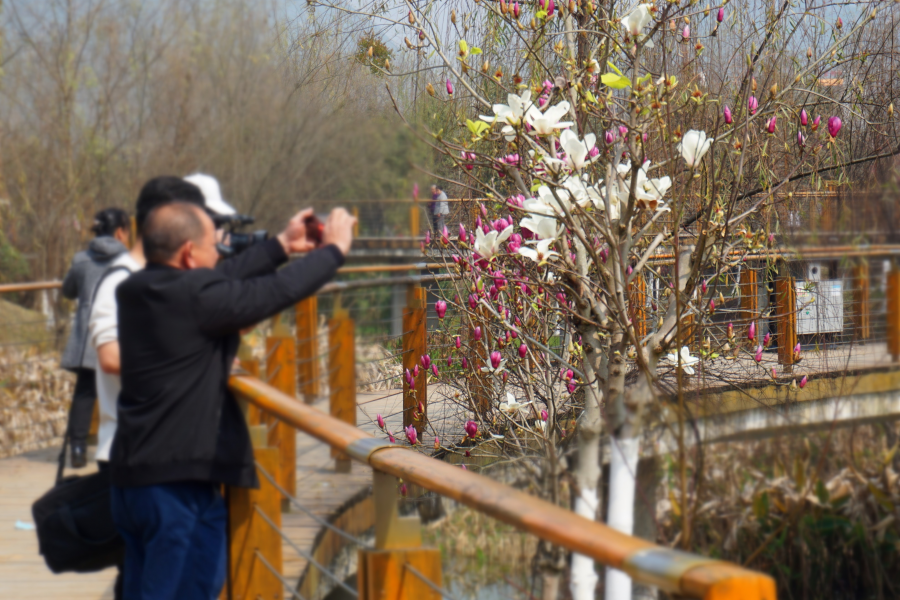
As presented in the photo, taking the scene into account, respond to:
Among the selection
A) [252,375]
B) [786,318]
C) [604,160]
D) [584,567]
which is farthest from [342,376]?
[786,318]

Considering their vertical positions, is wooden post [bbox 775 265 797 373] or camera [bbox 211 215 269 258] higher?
camera [bbox 211 215 269 258]

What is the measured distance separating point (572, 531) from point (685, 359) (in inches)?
52.1

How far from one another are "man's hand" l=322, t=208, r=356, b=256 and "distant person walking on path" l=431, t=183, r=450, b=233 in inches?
20.7

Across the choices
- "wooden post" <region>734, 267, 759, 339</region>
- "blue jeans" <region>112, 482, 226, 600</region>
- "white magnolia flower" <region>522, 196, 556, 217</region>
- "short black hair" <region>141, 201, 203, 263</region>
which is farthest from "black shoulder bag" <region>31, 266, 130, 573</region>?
"wooden post" <region>734, 267, 759, 339</region>

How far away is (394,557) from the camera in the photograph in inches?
45.2

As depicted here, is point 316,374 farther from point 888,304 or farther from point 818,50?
point 818,50

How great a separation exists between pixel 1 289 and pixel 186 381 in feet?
11.0

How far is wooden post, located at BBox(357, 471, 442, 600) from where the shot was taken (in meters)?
1.13

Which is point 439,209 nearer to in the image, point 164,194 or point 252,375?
point 252,375

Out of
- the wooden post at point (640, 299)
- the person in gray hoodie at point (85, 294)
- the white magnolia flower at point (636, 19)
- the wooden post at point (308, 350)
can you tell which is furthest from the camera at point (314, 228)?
A: the person in gray hoodie at point (85, 294)

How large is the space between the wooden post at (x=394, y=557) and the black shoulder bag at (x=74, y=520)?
2.78 feet

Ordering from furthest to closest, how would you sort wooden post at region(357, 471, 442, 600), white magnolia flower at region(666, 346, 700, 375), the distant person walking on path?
the distant person walking on path < white magnolia flower at region(666, 346, 700, 375) < wooden post at region(357, 471, 442, 600)

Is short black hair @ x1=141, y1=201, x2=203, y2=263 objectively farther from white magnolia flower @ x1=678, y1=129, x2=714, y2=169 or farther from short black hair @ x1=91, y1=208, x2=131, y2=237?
short black hair @ x1=91, y1=208, x2=131, y2=237

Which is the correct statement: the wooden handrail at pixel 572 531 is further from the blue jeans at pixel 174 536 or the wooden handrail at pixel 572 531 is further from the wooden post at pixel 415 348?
the wooden post at pixel 415 348
